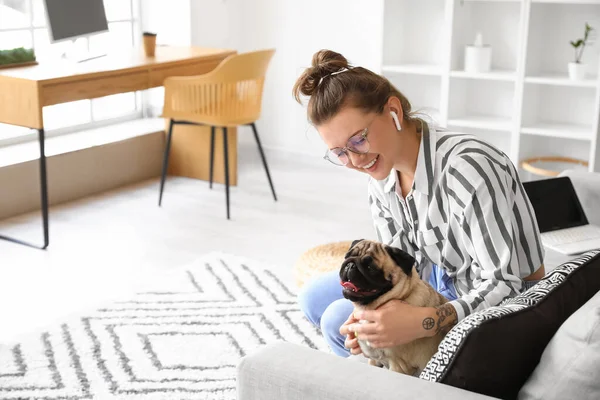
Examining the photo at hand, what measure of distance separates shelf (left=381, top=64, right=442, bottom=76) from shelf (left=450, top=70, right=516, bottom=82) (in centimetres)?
11

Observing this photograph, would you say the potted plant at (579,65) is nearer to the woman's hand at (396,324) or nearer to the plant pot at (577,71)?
the plant pot at (577,71)

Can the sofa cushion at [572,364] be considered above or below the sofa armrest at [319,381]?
above

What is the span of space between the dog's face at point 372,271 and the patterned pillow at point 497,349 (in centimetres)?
20

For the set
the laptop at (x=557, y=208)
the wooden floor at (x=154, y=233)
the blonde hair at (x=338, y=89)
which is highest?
the blonde hair at (x=338, y=89)

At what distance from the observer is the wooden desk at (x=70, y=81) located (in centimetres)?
339

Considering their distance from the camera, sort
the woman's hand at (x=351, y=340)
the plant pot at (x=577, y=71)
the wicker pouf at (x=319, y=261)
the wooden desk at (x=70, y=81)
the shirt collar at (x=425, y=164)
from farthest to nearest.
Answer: the plant pot at (x=577, y=71), the wooden desk at (x=70, y=81), the wicker pouf at (x=319, y=261), the shirt collar at (x=425, y=164), the woman's hand at (x=351, y=340)

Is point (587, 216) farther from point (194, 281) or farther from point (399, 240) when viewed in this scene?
point (194, 281)

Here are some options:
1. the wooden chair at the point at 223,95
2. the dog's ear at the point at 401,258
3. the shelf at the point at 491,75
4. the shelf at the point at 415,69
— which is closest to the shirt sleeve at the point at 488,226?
the dog's ear at the point at 401,258

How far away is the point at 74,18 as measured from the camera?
13.3 feet

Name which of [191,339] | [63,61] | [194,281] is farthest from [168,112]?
[191,339]

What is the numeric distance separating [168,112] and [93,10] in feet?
2.23

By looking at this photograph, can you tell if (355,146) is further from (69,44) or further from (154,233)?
(69,44)

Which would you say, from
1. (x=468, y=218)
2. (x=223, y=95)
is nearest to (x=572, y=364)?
(x=468, y=218)

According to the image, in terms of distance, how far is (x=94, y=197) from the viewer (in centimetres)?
436
